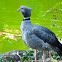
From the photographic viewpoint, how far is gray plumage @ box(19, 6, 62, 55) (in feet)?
21.4

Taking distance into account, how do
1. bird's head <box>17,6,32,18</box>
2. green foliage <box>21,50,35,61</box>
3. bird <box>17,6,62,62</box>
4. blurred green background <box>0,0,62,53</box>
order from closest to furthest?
bird <box>17,6,62,62</box>, bird's head <box>17,6,32,18</box>, green foliage <box>21,50,35,61</box>, blurred green background <box>0,0,62,53</box>

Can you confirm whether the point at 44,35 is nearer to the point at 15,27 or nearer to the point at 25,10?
the point at 25,10

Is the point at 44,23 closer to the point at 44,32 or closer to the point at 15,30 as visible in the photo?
the point at 15,30

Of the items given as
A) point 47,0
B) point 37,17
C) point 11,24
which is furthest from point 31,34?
point 47,0

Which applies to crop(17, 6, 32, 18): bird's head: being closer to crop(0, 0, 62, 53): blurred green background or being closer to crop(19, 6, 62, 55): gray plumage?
crop(19, 6, 62, 55): gray plumage

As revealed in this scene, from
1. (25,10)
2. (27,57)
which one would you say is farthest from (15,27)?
(25,10)

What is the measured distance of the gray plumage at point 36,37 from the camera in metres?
6.52

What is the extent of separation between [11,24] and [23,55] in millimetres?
5438

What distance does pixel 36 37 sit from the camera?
6566mm

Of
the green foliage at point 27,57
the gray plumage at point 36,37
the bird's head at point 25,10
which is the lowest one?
the green foliage at point 27,57

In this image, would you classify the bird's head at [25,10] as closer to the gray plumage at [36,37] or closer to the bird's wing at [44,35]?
the gray plumage at [36,37]

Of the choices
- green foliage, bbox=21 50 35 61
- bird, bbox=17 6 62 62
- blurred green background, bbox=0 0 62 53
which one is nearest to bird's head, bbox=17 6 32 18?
bird, bbox=17 6 62 62

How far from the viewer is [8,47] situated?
34.5 ft

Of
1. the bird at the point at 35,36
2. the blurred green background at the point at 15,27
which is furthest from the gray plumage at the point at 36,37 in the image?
the blurred green background at the point at 15,27
